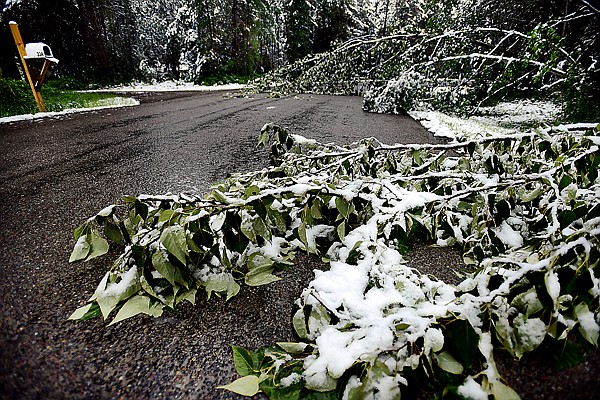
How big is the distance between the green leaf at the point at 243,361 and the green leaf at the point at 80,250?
0.77 m

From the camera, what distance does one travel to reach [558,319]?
75cm

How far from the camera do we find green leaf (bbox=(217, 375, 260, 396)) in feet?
2.51

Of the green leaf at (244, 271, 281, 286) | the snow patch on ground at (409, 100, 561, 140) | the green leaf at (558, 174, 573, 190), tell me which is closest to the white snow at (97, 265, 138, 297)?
the green leaf at (244, 271, 281, 286)

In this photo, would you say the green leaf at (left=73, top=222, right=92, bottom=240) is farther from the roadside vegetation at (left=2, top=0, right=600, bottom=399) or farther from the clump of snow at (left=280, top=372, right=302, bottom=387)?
the clump of snow at (left=280, top=372, right=302, bottom=387)

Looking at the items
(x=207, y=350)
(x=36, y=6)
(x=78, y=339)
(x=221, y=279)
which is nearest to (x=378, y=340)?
(x=207, y=350)

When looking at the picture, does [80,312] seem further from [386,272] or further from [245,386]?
[386,272]

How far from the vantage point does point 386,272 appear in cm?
103

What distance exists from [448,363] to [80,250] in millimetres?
1299

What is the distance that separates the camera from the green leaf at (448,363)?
758 mm

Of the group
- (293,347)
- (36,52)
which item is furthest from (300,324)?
(36,52)

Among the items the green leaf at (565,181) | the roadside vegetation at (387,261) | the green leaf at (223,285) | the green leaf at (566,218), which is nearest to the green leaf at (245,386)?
the roadside vegetation at (387,261)

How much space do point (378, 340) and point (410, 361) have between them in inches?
3.2

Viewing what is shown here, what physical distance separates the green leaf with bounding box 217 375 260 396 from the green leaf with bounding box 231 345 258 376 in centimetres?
2

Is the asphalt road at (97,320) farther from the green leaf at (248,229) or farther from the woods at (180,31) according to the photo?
the woods at (180,31)
